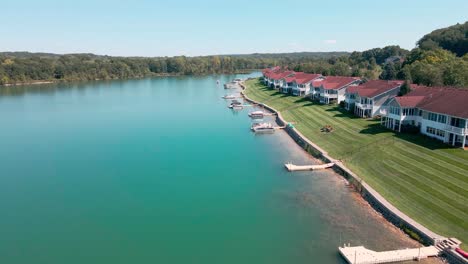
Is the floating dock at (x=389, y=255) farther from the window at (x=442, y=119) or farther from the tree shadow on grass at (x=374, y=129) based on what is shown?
the tree shadow on grass at (x=374, y=129)

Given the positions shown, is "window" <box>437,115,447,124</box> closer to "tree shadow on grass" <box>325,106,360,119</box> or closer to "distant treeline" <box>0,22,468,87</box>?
"tree shadow on grass" <box>325,106,360,119</box>

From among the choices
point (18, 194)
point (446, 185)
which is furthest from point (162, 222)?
point (446, 185)

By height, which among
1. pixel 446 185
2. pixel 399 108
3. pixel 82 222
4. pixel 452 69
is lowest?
pixel 82 222

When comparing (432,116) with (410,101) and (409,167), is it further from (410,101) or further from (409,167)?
(409,167)

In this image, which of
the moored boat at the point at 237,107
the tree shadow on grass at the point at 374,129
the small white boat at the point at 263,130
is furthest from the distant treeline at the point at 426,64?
the moored boat at the point at 237,107

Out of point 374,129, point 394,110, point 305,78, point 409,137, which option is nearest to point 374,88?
point 374,129

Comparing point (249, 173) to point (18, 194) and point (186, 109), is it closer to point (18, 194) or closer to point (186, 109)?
point (18, 194)
